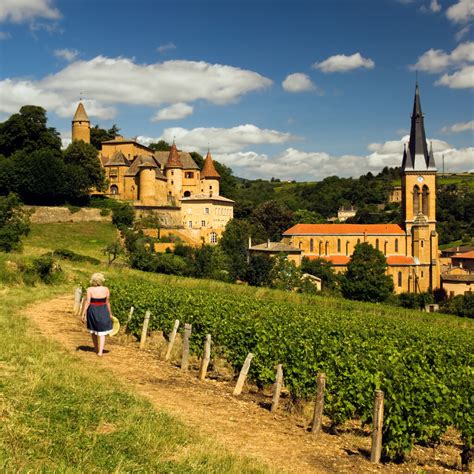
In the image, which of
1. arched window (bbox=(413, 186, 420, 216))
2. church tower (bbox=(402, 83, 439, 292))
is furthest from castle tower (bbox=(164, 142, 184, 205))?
arched window (bbox=(413, 186, 420, 216))

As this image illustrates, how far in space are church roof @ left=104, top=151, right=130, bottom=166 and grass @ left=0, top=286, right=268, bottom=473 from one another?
6703 centimetres

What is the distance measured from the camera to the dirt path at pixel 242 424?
8227mm

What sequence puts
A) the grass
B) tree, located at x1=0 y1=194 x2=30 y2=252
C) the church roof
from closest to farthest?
the grass
tree, located at x1=0 y1=194 x2=30 y2=252
the church roof

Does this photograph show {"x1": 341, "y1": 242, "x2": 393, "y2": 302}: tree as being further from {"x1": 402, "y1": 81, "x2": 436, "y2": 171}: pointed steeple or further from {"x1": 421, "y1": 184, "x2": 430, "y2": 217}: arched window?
{"x1": 402, "y1": 81, "x2": 436, "y2": 171}: pointed steeple

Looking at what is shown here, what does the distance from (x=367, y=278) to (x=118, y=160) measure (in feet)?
129

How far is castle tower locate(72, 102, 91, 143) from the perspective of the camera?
76500 mm

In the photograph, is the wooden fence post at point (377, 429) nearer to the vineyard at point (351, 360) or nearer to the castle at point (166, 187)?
the vineyard at point (351, 360)

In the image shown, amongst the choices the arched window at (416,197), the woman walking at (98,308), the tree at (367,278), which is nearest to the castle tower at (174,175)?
the tree at (367,278)

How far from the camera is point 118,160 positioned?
248ft

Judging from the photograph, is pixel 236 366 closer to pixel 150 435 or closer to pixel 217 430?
pixel 217 430

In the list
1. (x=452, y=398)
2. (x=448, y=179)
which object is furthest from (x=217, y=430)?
(x=448, y=179)

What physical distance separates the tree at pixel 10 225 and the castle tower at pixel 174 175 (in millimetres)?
32957

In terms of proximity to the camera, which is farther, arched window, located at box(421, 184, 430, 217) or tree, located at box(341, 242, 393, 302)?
arched window, located at box(421, 184, 430, 217)

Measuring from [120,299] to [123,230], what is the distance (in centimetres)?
4535
